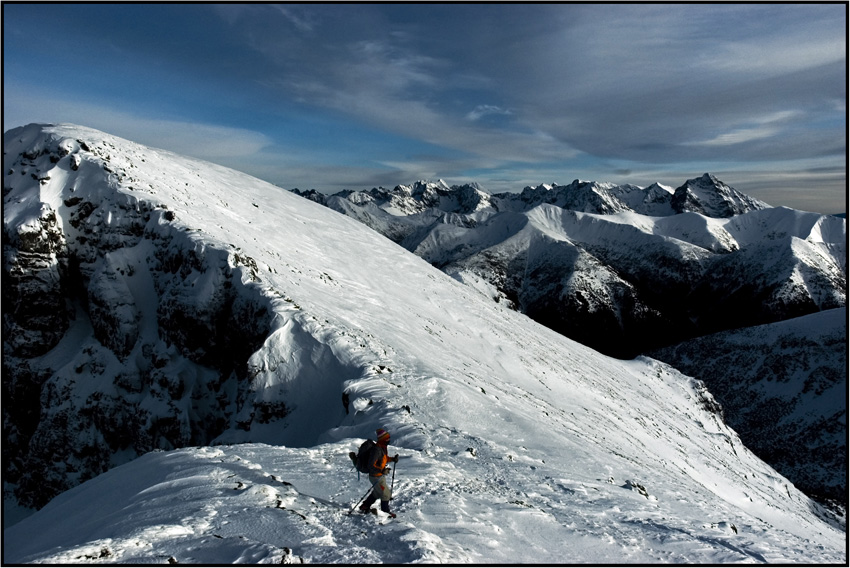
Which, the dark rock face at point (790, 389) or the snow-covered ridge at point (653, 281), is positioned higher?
the snow-covered ridge at point (653, 281)

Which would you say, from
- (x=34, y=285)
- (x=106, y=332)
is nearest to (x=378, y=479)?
(x=106, y=332)

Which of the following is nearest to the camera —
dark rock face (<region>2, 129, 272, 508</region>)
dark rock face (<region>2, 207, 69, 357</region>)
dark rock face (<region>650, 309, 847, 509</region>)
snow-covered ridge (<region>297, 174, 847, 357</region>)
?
dark rock face (<region>2, 129, 272, 508</region>)

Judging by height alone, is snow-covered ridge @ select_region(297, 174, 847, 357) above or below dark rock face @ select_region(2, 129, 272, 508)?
above

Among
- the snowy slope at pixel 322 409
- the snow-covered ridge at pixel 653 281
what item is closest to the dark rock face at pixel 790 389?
the snowy slope at pixel 322 409

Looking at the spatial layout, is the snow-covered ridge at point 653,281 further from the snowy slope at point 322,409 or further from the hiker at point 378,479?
the hiker at point 378,479

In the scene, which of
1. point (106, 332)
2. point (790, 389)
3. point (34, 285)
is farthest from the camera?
point (790, 389)

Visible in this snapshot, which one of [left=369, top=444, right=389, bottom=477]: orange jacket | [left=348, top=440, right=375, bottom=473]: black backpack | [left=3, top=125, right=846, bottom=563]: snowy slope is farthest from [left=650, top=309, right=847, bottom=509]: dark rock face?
[left=348, top=440, right=375, bottom=473]: black backpack

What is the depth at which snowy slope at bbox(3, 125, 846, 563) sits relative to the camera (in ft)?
26.5

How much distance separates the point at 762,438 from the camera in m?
66.3

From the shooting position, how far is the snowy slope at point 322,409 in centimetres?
→ 808

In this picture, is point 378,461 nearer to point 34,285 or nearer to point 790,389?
point 34,285

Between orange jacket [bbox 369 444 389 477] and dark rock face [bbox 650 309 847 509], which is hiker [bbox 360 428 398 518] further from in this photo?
dark rock face [bbox 650 309 847 509]

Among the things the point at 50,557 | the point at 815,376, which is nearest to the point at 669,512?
the point at 50,557

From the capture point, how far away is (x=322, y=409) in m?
17.3
